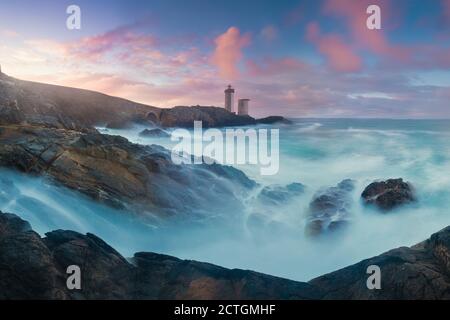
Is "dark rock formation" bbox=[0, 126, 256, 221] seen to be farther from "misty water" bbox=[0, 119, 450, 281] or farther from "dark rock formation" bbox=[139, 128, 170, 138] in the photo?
"dark rock formation" bbox=[139, 128, 170, 138]

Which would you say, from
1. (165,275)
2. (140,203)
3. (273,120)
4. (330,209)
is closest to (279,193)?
(330,209)

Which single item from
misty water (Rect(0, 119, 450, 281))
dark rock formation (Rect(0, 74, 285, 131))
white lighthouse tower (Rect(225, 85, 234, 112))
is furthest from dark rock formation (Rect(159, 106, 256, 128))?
misty water (Rect(0, 119, 450, 281))

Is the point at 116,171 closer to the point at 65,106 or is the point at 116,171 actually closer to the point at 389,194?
the point at 65,106

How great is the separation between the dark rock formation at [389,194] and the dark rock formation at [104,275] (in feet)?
10.9

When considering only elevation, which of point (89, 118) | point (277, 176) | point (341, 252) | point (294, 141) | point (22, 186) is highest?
point (89, 118)

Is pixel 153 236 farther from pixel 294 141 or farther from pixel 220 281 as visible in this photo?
pixel 294 141

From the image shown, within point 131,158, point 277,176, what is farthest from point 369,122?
point 131,158

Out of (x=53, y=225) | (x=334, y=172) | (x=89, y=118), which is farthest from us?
(x=89, y=118)

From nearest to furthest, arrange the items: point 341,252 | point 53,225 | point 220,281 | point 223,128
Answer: point 220,281, point 53,225, point 341,252, point 223,128

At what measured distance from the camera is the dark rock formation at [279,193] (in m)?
9.96

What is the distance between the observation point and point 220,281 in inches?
272

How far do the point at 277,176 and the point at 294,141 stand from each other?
3.50 ft

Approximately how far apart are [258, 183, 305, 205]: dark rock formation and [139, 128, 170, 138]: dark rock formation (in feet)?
12.9

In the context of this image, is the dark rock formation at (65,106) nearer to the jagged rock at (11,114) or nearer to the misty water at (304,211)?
the jagged rock at (11,114)
